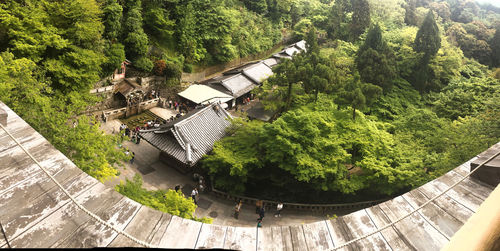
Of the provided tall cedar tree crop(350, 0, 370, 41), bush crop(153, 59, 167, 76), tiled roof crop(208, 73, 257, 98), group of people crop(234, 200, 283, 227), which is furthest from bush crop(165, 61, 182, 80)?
tall cedar tree crop(350, 0, 370, 41)

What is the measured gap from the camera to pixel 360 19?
37.3m

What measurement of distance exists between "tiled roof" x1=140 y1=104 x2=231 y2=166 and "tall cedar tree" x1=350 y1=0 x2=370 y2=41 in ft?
87.0

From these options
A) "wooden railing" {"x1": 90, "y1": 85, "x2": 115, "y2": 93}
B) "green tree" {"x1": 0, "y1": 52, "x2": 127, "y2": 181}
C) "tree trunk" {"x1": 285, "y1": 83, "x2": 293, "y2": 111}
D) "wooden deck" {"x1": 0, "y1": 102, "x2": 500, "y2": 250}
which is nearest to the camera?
"wooden deck" {"x1": 0, "y1": 102, "x2": 500, "y2": 250}

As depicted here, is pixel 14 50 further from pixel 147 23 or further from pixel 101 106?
pixel 147 23

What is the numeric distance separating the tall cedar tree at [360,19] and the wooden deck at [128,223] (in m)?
38.2

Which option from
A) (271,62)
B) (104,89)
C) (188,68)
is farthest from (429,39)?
(104,89)

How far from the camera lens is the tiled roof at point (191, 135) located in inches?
680

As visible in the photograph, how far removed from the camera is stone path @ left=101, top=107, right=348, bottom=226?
52.0 feet

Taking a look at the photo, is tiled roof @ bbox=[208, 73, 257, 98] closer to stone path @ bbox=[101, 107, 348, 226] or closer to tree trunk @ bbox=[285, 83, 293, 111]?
tree trunk @ bbox=[285, 83, 293, 111]

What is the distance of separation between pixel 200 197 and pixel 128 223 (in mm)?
14372

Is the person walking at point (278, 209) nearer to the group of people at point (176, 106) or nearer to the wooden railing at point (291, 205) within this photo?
the wooden railing at point (291, 205)

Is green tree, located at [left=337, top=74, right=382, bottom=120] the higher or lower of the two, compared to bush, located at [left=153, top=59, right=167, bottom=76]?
higher

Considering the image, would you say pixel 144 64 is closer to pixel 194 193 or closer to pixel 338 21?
pixel 194 193

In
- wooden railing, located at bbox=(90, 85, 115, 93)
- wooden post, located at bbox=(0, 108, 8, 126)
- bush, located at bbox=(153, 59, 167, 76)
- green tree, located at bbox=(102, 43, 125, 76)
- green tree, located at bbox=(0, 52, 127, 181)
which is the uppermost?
wooden post, located at bbox=(0, 108, 8, 126)
